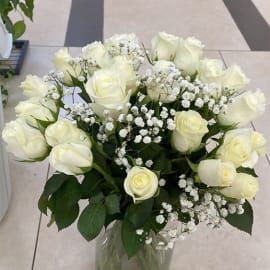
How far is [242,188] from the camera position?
649mm

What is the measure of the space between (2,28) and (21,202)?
0.53 metres

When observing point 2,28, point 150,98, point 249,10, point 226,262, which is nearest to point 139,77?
point 150,98

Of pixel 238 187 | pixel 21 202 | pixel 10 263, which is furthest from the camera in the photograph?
pixel 21 202

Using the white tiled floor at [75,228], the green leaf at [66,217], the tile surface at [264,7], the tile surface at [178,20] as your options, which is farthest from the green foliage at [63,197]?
the tile surface at [264,7]

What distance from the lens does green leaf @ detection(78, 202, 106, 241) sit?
68cm

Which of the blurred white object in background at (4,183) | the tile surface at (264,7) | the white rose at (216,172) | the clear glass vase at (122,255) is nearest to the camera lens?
the white rose at (216,172)

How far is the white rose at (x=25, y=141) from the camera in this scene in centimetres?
65

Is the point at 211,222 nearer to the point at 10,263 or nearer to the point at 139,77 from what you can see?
the point at 139,77

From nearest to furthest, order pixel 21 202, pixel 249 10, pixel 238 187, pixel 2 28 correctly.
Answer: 1. pixel 238 187
2. pixel 21 202
3. pixel 2 28
4. pixel 249 10

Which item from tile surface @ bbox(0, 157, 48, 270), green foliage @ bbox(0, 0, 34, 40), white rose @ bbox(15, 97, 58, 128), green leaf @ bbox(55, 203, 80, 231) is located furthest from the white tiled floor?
white rose @ bbox(15, 97, 58, 128)

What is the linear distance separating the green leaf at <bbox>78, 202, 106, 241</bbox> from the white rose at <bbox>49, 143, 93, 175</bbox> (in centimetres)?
7

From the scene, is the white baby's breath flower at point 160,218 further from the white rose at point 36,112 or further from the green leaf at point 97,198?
the white rose at point 36,112

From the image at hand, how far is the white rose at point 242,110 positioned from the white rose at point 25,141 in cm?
24

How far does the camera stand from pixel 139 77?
2.26 ft
